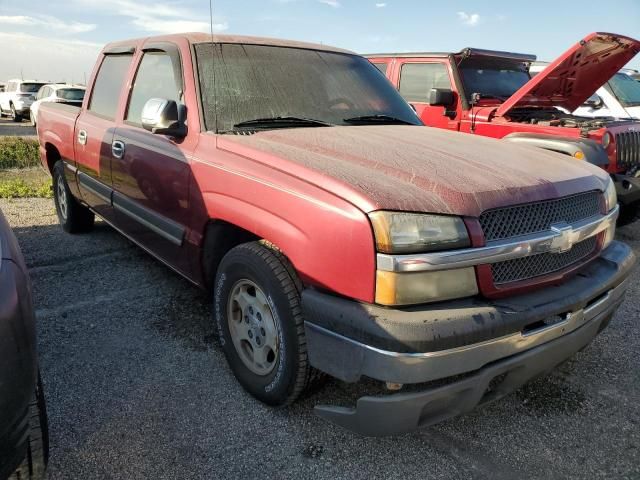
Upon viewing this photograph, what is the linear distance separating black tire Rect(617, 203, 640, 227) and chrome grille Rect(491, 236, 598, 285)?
3424 mm

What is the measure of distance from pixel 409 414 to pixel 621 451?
116cm

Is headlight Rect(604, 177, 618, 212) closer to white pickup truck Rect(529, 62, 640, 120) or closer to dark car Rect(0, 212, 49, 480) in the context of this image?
dark car Rect(0, 212, 49, 480)

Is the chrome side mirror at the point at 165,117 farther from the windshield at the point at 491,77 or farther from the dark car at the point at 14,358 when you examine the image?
the windshield at the point at 491,77

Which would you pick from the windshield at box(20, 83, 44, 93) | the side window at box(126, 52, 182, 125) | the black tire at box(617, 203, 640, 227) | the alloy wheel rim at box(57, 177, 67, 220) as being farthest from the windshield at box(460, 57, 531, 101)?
the windshield at box(20, 83, 44, 93)

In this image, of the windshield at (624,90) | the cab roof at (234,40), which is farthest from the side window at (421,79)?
the windshield at (624,90)

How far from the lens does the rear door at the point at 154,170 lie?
120 inches

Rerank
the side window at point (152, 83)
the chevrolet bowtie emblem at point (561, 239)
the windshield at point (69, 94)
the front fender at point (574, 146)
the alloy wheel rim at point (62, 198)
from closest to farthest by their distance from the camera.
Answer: the chevrolet bowtie emblem at point (561, 239) → the side window at point (152, 83) → the front fender at point (574, 146) → the alloy wheel rim at point (62, 198) → the windshield at point (69, 94)

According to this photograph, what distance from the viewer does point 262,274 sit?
91.4 inches

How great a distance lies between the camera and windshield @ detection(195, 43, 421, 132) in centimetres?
304

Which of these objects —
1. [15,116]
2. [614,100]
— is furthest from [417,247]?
[15,116]

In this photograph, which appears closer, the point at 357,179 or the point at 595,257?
the point at 357,179

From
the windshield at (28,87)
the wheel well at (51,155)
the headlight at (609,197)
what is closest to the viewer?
the headlight at (609,197)

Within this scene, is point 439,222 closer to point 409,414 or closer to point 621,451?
point 409,414

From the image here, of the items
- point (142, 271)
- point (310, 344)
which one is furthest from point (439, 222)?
point (142, 271)
